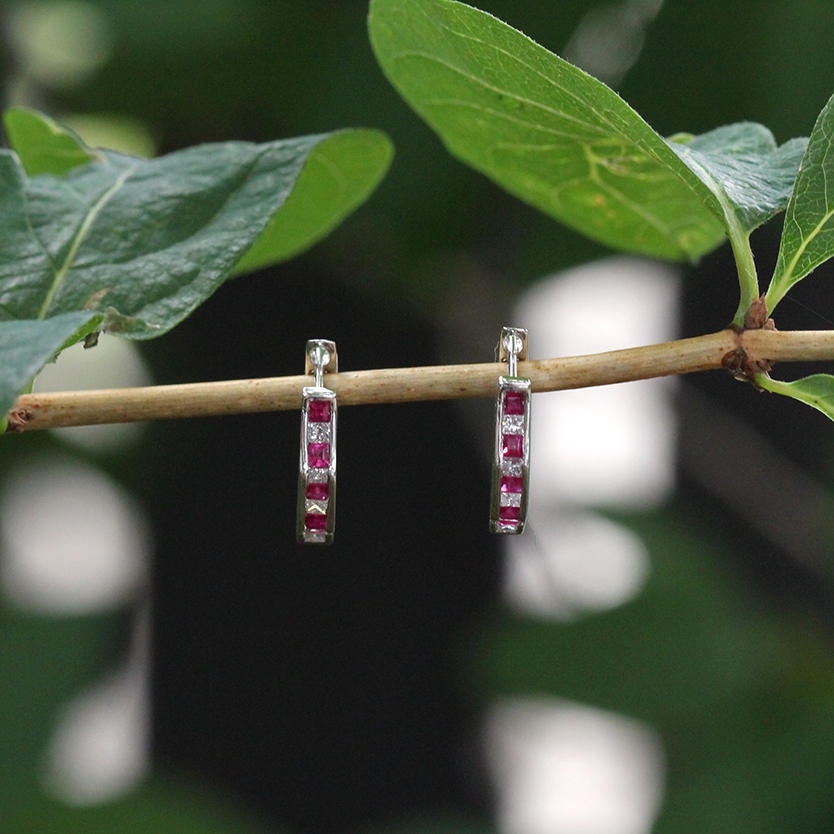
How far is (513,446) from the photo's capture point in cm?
31

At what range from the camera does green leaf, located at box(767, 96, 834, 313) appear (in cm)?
29

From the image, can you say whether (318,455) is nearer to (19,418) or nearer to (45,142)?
(19,418)

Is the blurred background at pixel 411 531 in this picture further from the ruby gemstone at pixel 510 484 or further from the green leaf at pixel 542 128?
the ruby gemstone at pixel 510 484

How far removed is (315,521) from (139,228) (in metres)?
0.15

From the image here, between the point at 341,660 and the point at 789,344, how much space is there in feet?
2.90

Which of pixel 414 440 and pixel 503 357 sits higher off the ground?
pixel 503 357

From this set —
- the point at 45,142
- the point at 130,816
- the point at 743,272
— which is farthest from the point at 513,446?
the point at 130,816

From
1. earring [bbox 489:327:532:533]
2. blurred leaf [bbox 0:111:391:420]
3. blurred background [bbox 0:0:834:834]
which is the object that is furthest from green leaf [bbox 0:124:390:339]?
blurred background [bbox 0:0:834:834]

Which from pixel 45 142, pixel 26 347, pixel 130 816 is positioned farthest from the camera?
pixel 130 816

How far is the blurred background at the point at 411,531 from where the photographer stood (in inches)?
33.8

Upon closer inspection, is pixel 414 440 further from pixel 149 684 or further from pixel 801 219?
pixel 801 219

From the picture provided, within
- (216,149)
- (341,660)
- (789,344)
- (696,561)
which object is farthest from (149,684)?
(789,344)

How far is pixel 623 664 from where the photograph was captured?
39.8 inches

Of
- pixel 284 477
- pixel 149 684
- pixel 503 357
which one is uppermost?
pixel 503 357
